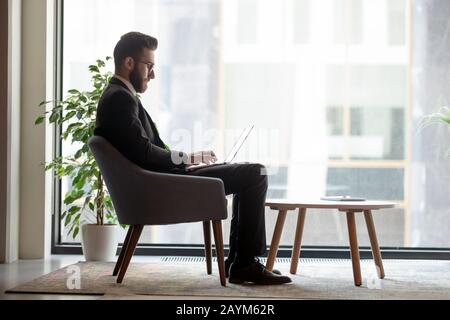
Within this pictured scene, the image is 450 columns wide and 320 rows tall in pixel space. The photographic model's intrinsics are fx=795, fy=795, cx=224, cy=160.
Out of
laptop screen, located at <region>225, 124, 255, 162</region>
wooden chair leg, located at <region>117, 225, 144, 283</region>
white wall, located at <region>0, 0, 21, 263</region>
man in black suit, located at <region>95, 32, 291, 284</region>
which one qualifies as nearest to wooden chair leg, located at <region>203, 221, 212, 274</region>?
man in black suit, located at <region>95, 32, 291, 284</region>

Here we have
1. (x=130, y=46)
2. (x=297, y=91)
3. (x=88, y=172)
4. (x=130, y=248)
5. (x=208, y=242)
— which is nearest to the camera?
(x=130, y=248)

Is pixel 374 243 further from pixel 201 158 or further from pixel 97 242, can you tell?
pixel 97 242

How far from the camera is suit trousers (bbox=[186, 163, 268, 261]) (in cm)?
359

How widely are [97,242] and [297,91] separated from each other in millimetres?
1596

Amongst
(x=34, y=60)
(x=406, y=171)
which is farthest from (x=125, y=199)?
(x=406, y=171)

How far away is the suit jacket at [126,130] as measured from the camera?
3543mm

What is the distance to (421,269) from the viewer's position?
4.33 meters

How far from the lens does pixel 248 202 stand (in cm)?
362

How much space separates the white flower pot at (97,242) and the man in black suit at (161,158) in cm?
103

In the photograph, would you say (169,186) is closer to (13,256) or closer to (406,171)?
(13,256)

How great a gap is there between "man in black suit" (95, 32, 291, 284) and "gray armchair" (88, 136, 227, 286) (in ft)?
0.23

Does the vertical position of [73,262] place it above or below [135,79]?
below

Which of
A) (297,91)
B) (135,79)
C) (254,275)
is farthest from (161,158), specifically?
(297,91)

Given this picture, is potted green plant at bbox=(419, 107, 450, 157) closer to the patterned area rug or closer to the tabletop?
the patterned area rug
